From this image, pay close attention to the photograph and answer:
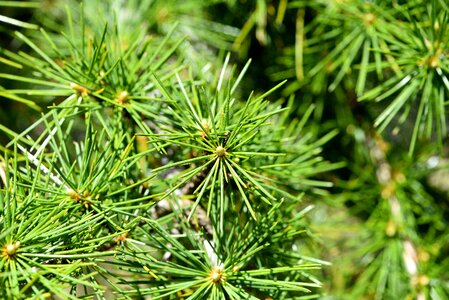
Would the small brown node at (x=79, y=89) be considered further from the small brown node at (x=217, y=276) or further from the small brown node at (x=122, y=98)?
the small brown node at (x=217, y=276)

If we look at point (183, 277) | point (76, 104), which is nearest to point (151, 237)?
point (183, 277)

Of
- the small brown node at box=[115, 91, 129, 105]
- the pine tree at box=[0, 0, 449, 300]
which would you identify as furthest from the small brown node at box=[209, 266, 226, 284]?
the small brown node at box=[115, 91, 129, 105]

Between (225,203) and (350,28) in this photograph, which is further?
(350,28)

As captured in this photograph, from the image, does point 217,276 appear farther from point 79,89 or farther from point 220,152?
point 79,89

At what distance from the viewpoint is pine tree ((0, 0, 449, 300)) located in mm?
461

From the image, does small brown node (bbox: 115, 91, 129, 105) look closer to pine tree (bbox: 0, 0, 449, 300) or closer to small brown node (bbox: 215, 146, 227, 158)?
pine tree (bbox: 0, 0, 449, 300)

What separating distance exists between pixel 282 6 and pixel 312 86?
12cm

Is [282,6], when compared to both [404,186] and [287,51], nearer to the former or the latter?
[287,51]

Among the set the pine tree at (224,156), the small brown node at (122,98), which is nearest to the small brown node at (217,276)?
the pine tree at (224,156)

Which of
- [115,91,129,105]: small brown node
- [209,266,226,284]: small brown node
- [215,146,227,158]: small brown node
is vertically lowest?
[209,266,226,284]: small brown node

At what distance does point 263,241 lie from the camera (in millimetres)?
530

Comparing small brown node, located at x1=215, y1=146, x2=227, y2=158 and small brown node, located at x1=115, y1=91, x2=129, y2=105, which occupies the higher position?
small brown node, located at x1=115, y1=91, x2=129, y2=105

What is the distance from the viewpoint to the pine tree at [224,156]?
461 millimetres

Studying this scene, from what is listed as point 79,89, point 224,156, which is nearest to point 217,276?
point 224,156
